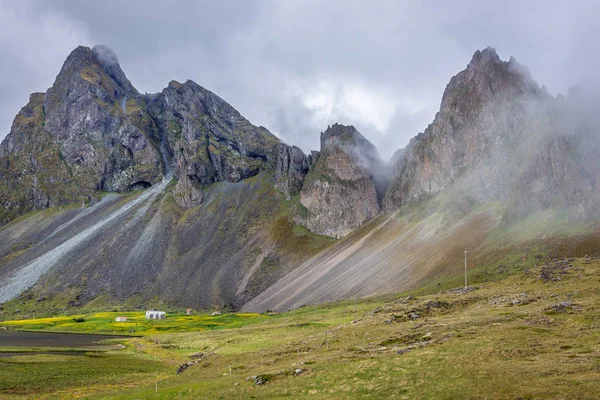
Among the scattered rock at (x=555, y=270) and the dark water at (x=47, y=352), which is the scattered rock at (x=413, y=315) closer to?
the scattered rock at (x=555, y=270)

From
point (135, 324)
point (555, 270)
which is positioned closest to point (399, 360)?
point (555, 270)

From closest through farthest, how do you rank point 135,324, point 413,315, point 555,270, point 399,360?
1. point 399,360
2. point 413,315
3. point 555,270
4. point 135,324

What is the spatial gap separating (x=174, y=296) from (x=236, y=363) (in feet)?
495

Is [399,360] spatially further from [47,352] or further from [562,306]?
→ [47,352]

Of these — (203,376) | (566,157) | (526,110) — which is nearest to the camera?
(203,376)

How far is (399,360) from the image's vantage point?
3931 centimetres

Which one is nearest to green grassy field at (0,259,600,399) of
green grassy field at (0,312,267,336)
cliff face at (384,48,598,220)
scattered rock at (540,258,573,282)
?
scattered rock at (540,258,573,282)

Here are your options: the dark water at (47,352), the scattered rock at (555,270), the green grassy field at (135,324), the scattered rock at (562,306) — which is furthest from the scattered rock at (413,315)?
the green grassy field at (135,324)

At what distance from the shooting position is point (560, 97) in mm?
185625

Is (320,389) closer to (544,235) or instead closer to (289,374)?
(289,374)

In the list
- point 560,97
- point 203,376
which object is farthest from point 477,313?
point 560,97

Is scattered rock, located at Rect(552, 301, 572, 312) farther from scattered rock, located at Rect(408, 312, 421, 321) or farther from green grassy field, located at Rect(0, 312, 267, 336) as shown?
green grassy field, located at Rect(0, 312, 267, 336)

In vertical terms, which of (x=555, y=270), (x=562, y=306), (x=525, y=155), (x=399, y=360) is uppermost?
(x=525, y=155)

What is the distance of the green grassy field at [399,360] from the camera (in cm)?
3153
